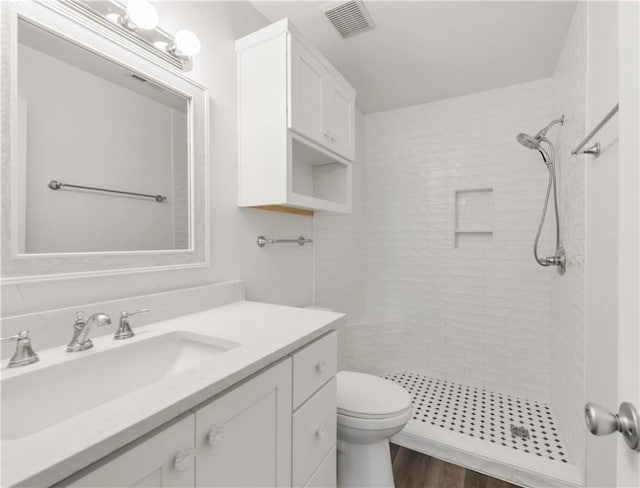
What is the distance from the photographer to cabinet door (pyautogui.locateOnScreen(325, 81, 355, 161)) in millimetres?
1760

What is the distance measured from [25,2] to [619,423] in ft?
5.39

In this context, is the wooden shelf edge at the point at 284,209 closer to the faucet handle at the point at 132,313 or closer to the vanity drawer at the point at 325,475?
the faucet handle at the point at 132,313

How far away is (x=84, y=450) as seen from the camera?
448 mm

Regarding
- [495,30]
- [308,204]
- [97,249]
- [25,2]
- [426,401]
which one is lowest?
[426,401]

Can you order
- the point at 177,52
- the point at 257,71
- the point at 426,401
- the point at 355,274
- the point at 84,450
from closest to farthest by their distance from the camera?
the point at 84,450
the point at 177,52
the point at 257,71
the point at 426,401
the point at 355,274

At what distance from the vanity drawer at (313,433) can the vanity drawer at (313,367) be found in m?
0.04

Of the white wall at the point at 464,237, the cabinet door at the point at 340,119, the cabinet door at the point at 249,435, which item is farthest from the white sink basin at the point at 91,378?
the white wall at the point at 464,237

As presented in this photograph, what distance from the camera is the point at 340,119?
1.86 metres

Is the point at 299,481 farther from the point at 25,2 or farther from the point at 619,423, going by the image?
the point at 25,2

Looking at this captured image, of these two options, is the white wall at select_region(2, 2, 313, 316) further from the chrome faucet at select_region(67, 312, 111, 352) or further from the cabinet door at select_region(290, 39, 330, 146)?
the cabinet door at select_region(290, 39, 330, 146)

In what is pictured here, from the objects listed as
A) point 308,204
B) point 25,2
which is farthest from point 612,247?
point 25,2

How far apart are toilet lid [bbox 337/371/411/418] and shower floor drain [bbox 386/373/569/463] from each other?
0.67m

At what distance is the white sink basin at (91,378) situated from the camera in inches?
26.3

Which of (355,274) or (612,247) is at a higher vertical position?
(612,247)
